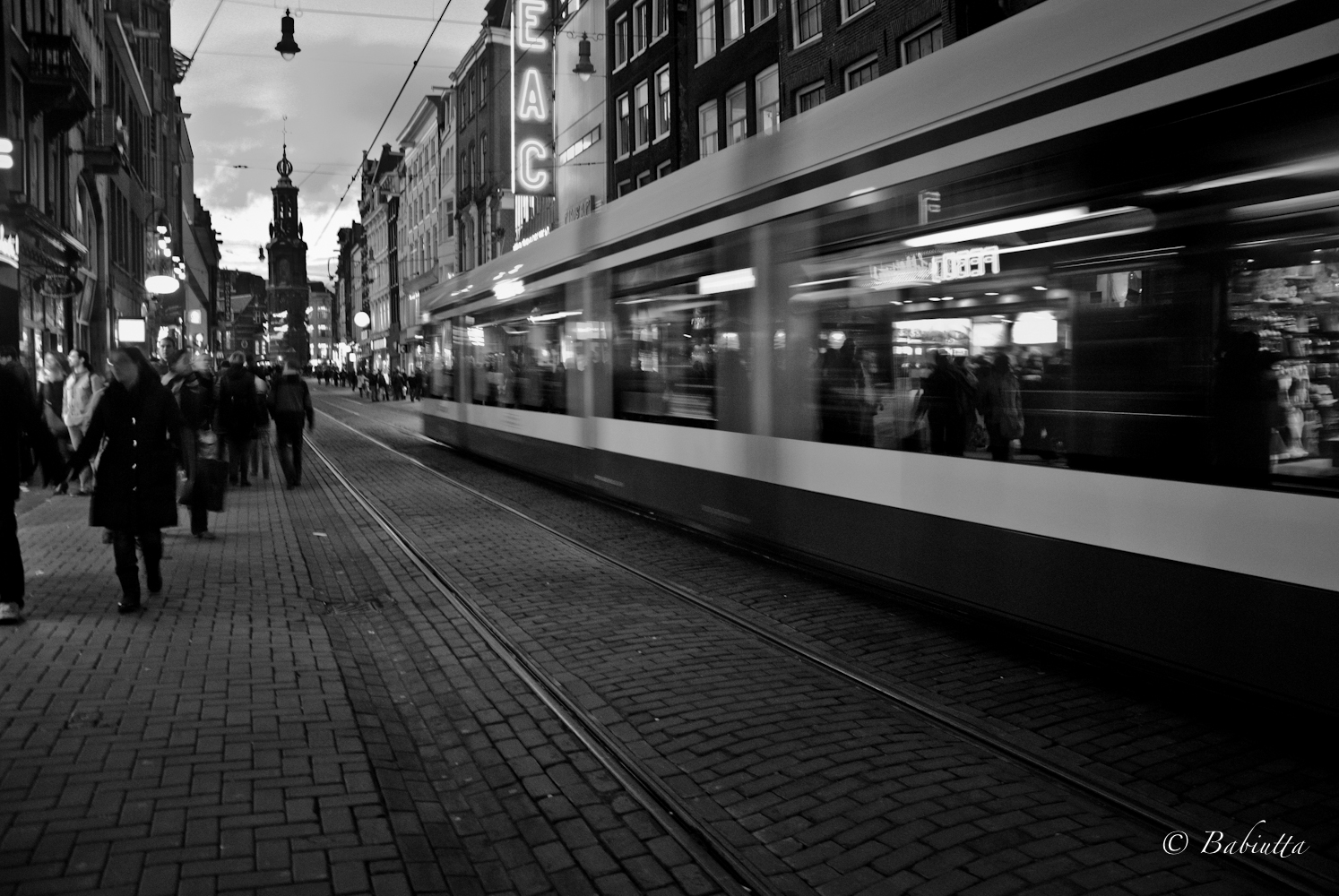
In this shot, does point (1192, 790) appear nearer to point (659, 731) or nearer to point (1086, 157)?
point (659, 731)

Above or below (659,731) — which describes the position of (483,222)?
above

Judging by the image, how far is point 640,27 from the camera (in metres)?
35.8

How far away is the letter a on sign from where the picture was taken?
35.4 metres

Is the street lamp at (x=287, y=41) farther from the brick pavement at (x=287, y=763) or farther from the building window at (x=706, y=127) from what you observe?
the brick pavement at (x=287, y=763)

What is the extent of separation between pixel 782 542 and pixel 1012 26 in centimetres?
419

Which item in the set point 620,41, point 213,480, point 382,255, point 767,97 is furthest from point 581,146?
point 382,255

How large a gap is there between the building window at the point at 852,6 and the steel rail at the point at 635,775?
737 inches

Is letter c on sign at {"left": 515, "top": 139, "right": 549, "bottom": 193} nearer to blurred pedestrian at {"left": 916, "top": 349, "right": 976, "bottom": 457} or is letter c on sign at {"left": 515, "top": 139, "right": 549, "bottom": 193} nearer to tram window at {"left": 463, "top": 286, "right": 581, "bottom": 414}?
tram window at {"left": 463, "top": 286, "right": 581, "bottom": 414}

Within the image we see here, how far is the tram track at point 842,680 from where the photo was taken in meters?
4.02

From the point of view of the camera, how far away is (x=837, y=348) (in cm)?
819

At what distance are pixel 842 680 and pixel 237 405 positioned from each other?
12.2m

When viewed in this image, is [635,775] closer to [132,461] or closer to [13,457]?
[13,457]

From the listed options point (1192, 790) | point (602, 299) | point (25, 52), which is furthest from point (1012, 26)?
point (25, 52)

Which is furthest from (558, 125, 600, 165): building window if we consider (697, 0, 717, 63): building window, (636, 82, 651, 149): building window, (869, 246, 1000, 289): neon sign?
(869, 246, 1000, 289): neon sign
